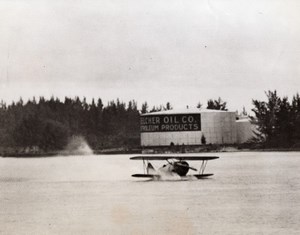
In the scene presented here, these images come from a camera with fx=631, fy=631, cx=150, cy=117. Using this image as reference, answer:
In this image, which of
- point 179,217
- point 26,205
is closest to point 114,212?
point 179,217

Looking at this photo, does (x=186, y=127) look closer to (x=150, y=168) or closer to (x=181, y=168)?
(x=150, y=168)

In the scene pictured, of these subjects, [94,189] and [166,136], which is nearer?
[94,189]

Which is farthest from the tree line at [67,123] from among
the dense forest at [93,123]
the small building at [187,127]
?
the small building at [187,127]

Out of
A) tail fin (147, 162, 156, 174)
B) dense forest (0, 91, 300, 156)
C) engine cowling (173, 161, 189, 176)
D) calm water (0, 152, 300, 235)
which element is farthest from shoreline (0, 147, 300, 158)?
calm water (0, 152, 300, 235)

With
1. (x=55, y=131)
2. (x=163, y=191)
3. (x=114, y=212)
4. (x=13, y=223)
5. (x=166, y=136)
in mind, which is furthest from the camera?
(x=55, y=131)

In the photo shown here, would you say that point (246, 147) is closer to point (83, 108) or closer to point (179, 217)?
point (83, 108)

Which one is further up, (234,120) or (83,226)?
(234,120)
